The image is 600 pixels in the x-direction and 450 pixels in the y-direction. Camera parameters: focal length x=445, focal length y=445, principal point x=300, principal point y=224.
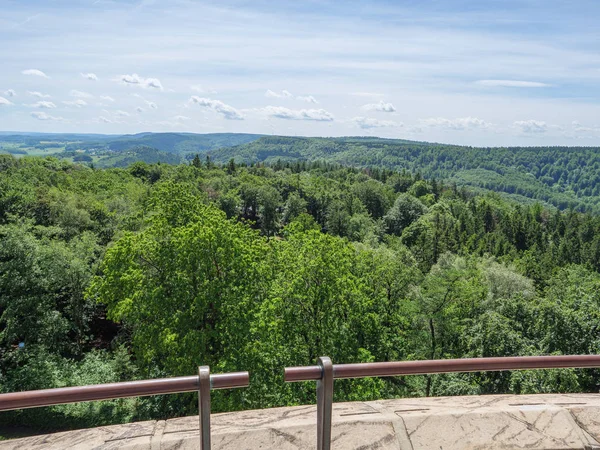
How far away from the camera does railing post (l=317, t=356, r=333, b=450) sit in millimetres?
2936

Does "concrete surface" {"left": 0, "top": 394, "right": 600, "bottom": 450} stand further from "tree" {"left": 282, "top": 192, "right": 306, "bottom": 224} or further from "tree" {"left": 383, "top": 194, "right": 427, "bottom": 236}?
"tree" {"left": 383, "top": 194, "right": 427, "bottom": 236}

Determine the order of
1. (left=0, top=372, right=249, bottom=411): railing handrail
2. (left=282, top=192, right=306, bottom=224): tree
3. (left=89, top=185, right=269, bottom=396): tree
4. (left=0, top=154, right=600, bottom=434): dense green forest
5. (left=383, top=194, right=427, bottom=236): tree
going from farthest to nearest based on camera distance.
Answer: (left=383, top=194, right=427, bottom=236): tree
(left=282, top=192, right=306, bottom=224): tree
(left=0, top=154, right=600, bottom=434): dense green forest
(left=89, top=185, right=269, bottom=396): tree
(left=0, top=372, right=249, bottom=411): railing handrail

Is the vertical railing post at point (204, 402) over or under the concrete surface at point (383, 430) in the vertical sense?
over

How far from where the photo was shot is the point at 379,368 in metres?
3.01

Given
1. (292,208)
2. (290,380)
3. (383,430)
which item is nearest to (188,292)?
(383,430)

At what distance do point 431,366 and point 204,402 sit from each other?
1.56m

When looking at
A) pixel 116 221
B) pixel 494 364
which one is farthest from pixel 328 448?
pixel 116 221

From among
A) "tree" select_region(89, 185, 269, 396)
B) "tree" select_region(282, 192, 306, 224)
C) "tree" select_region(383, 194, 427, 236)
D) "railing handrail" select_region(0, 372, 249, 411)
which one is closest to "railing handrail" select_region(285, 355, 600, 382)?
"railing handrail" select_region(0, 372, 249, 411)

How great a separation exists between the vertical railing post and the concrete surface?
0.62 m

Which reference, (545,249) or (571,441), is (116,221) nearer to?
(571,441)

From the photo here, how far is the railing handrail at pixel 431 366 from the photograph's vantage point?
292cm

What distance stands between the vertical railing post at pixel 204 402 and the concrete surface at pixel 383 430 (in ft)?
2.02

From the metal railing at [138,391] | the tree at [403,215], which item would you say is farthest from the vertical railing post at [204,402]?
the tree at [403,215]

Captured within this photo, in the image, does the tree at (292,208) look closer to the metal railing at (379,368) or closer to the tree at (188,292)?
the tree at (188,292)
